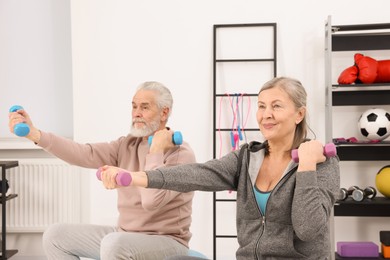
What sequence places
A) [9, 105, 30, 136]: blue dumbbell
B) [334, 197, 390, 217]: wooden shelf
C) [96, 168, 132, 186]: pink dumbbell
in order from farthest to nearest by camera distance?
1. [334, 197, 390, 217]: wooden shelf
2. [9, 105, 30, 136]: blue dumbbell
3. [96, 168, 132, 186]: pink dumbbell

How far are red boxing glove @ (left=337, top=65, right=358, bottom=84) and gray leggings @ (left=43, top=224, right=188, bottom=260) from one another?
6.40ft

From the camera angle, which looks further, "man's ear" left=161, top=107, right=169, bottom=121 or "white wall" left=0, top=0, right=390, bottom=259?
"white wall" left=0, top=0, right=390, bottom=259

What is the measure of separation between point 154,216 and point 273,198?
67 cm

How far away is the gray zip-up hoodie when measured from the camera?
1780mm

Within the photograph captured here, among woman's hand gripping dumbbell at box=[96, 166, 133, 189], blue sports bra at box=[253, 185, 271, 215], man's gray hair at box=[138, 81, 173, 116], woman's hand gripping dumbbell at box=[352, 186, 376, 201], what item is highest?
man's gray hair at box=[138, 81, 173, 116]

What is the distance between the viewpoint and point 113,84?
13.8 ft

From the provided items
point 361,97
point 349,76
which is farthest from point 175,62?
point 361,97

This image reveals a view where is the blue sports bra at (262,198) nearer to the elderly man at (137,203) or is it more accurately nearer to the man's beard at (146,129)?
the elderly man at (137,203)

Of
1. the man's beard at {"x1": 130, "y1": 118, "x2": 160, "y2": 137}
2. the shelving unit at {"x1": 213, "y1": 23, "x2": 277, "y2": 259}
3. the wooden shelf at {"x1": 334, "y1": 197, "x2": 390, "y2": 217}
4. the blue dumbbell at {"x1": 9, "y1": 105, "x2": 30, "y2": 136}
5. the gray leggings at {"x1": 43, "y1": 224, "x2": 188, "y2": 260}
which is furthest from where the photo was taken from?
the shelving unit at {"x1": 213, "y1": 23, "x2": 277, "y2": 259}

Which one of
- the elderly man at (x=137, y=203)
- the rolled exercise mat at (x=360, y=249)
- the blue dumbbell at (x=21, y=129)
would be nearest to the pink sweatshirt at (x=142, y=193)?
the elderly man at (x=137, y=203)

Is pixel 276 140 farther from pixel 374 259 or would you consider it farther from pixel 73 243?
pixel 374 259

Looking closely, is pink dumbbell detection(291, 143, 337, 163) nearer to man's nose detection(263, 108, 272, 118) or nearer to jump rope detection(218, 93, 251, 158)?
man's nose detection(263, 108, 272, 118)

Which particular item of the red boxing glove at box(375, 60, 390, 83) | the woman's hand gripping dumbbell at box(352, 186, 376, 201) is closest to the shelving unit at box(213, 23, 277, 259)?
the red boxing glove at box(375, 60, 390, 83)

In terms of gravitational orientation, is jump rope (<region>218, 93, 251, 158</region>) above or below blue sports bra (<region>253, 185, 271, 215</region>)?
above
